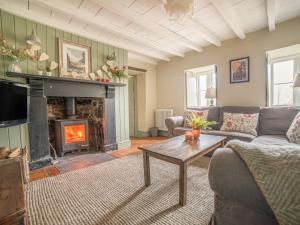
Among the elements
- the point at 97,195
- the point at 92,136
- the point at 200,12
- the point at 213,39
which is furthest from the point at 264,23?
the point at 92,136

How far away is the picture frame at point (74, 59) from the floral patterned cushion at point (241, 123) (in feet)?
9.54

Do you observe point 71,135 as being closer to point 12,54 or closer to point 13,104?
point 13,104

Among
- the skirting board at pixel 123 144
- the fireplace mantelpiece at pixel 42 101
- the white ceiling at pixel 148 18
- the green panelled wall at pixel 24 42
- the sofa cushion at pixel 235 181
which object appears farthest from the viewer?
the skirting board at pixel 123 144

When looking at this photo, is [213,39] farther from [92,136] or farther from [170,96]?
[92,136]

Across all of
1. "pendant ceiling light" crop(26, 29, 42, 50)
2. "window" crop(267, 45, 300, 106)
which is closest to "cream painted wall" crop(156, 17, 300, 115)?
"window" crop(267, 45, 300, 106)

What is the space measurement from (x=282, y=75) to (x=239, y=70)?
0.79 metres

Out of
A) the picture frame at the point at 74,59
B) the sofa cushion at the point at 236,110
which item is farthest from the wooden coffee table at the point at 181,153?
the picture frame at the point at 74,59

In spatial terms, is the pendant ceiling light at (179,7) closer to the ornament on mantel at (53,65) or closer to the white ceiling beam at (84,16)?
the white ceiling beam at (84,16)

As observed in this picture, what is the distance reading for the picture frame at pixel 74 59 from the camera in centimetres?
272

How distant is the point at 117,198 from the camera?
162cm

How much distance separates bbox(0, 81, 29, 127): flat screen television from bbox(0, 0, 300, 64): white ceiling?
1.12 m

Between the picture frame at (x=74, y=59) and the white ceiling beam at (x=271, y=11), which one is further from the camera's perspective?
the picture frame at (x=74, y=59)

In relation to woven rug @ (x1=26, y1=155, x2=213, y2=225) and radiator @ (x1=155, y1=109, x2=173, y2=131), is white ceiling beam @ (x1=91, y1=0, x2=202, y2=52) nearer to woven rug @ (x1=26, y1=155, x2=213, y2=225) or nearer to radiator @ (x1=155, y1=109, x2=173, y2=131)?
radiator @ (x1=155, y1=109, x2=173, y2=131)

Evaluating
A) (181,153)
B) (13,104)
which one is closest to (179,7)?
(181,153)
